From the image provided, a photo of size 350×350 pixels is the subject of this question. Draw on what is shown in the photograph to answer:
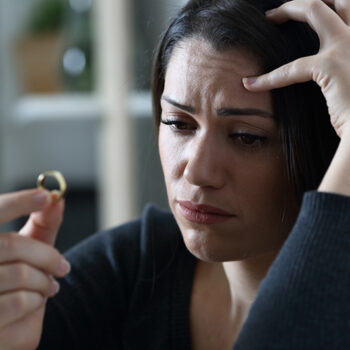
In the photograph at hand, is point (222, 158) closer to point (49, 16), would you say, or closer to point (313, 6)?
point (313, 6)

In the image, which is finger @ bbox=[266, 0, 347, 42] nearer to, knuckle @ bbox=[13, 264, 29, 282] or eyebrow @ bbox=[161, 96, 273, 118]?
eyebrow @ bbox=[161, 96, 273, 118]

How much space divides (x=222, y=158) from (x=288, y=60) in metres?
0.17

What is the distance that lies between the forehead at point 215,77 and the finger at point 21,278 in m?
0.32

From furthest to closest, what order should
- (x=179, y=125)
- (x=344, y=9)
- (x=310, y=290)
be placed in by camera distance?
(x=179, y=125) < (x=344, y=9) < (x=310, y=290)

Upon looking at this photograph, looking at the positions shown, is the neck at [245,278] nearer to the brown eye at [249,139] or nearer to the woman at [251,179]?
the woman at [251,179]

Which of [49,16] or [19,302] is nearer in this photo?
[19,302]

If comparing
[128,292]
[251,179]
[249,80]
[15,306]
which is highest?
[249,80]

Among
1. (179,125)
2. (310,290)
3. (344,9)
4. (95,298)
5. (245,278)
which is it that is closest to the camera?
(310,290)

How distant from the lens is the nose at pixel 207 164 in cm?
85

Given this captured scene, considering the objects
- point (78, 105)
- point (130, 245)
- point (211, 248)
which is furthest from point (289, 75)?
point (78, 105)

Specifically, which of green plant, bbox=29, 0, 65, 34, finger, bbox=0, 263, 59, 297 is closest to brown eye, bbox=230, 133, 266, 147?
finger, bbox=0, 263, 59, 297

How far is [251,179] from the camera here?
2.87 ft

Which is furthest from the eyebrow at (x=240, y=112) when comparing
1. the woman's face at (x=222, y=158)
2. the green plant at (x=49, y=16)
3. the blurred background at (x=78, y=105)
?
the green plant at (x=49, y=16)

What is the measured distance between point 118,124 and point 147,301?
130cm
